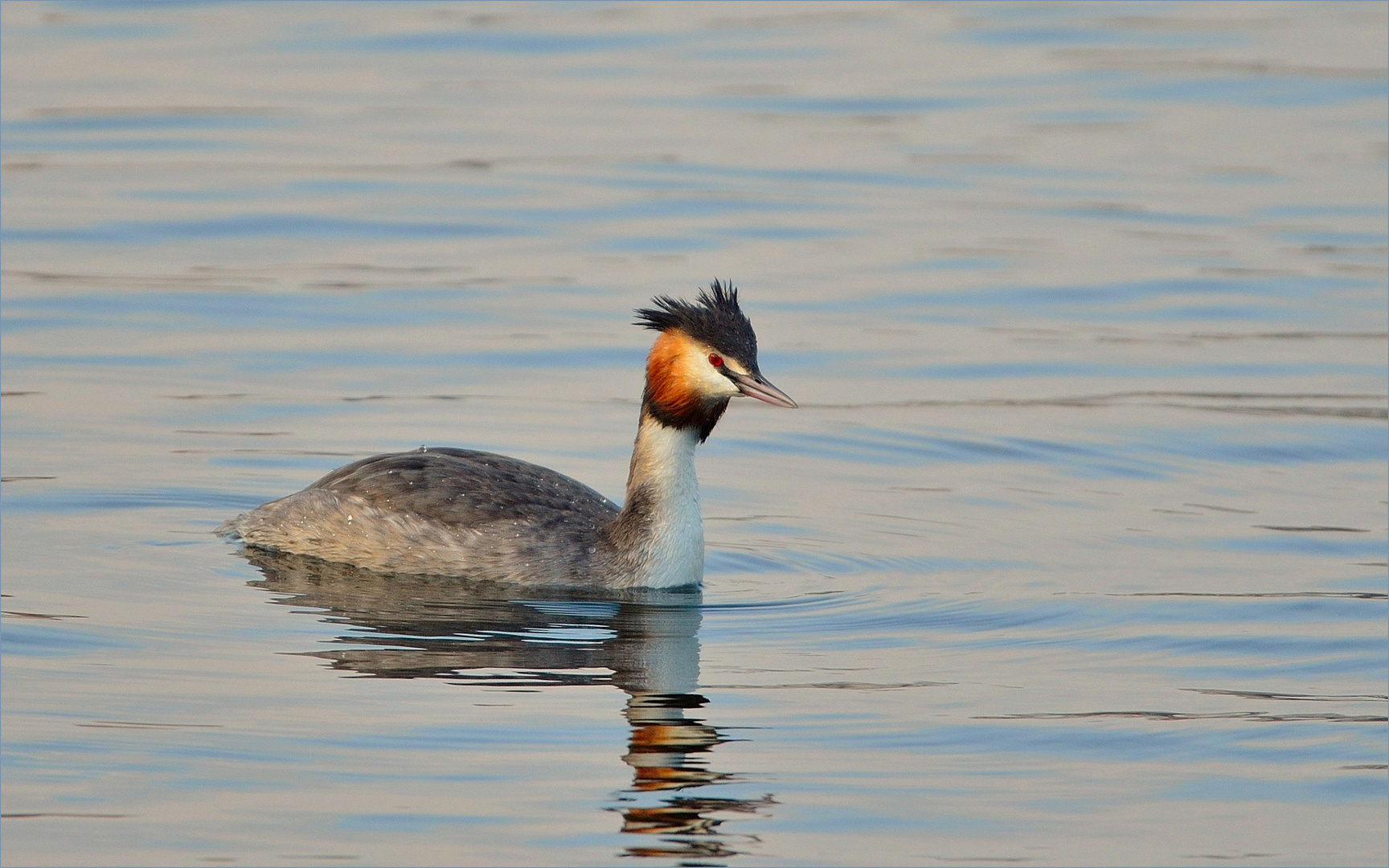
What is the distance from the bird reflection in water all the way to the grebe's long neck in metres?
0.13

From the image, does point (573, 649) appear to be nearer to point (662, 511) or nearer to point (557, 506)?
point (662, 511)

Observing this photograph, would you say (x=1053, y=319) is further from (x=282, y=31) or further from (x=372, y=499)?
(x=282, y=31)

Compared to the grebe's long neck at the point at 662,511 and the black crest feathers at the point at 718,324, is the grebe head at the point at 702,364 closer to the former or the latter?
the black crest feathers at the point at 718,324

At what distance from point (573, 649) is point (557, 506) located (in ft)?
5.89

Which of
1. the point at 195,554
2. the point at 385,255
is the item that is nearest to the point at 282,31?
the point at 385,255

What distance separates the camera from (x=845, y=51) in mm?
28750

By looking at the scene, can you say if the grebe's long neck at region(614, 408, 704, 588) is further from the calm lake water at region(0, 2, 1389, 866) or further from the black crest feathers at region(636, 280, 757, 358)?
the black crest feathers at region(636, 280, 757, 358)

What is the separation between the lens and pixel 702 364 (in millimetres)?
11359

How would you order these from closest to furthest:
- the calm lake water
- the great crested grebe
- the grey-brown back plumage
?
the calm lake water
the great crested grebe
the grey-brown back plumage

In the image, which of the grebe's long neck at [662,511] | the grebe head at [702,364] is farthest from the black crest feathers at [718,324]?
the grebe's long neck at [662,511]

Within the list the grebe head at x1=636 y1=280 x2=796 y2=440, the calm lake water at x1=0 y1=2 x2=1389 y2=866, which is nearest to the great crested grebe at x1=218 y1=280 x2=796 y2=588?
the grebe head at x1=636 y1=280 x2=796 y2=440

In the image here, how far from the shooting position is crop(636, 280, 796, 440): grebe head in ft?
36.9

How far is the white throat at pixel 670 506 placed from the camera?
1150 centimetres

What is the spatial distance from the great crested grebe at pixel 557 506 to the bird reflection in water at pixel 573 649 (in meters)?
0.10
